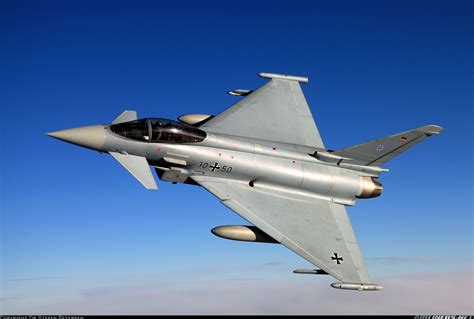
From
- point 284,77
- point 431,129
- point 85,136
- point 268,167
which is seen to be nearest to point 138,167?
point 85,136

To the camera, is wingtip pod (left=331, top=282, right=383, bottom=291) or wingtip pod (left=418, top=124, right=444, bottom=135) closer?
wingtip pod (left=331, top=282, right=383, bottom=291)

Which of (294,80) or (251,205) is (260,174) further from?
(294,80)

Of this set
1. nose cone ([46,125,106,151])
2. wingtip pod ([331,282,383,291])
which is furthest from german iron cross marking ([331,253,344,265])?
nose cone ([46,125,106,151])

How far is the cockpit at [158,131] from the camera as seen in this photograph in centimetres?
1880

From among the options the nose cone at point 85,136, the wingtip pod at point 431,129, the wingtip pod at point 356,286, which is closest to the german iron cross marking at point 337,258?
the wingtip pod at point 356,286

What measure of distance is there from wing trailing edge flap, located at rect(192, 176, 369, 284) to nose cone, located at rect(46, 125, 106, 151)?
3849 mm

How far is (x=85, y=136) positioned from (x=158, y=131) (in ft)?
8.58

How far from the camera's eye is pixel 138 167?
61.0 ft

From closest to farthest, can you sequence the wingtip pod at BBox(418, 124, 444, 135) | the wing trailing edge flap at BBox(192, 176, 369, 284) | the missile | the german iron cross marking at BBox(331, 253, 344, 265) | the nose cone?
the nose cone < the missile < the wing trailing edge flap at BBox(192, 176, 369, 284) < the german iron cross marking at BBox(331, 253, 344, 265) < the wingtip pod at BBox(418, 124, 444, 135)

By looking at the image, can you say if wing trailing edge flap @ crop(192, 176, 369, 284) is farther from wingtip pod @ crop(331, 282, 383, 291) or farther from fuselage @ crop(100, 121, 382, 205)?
fuselage @ crop(100, 121, 382, 205)

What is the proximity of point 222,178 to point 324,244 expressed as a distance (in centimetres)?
465

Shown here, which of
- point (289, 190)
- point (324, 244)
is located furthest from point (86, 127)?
point (324, 244)

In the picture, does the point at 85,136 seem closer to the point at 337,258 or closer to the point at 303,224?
the point at 303,224

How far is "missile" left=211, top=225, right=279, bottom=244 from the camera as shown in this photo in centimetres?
1861
